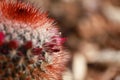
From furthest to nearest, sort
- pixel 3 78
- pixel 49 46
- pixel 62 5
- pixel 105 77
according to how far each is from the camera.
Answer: pixel 62 5 < pixel 105 77 < pixel 49 46 < pixel 3 78

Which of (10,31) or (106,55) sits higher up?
(106,55)

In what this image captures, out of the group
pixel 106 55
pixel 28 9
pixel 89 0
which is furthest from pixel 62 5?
pixel 28 9

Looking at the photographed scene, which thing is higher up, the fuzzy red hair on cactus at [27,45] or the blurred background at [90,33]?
the blurred background at [90,33]

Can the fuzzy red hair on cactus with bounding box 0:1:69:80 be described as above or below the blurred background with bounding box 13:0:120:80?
below

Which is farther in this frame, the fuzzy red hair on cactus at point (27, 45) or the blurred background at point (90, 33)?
the blurred background at point (90, 33)

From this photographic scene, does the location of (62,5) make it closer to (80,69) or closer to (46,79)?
(80,69)
